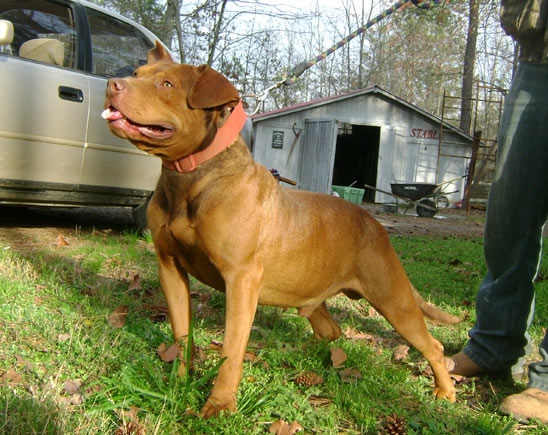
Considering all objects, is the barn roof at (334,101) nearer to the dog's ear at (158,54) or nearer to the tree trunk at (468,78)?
the tree trunk at (468,78)

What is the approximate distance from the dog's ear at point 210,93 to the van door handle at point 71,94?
327cm

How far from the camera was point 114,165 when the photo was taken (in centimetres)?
549

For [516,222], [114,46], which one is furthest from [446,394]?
[114,46]

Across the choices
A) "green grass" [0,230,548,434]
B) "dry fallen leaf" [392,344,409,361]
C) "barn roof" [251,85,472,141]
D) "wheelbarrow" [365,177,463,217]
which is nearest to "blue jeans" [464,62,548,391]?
"green grass" [0,230,548,434]

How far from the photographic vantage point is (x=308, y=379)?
2559mm

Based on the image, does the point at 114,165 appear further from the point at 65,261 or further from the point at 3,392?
the point at 3,392

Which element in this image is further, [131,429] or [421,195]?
[421,195]

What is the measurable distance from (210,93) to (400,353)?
77.4 inches

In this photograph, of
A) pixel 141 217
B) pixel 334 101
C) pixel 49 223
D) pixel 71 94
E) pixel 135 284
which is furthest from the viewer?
pixel 334 101

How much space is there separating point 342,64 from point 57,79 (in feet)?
103

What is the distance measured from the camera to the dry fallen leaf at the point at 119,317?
2936mm

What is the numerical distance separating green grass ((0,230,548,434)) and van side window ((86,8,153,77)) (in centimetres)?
222

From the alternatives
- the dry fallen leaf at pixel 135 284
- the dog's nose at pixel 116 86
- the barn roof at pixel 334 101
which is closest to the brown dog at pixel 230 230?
the dog's nose at pixel 116 86

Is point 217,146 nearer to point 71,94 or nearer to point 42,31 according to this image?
point 71,94
